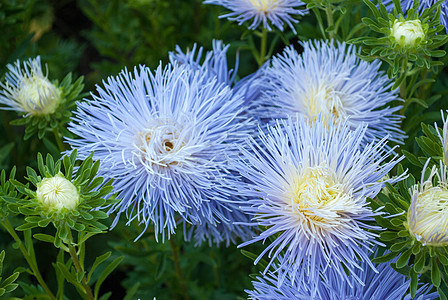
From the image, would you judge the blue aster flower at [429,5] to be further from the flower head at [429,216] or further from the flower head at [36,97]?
the flower head at [36,97]

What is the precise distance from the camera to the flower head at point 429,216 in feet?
2.96

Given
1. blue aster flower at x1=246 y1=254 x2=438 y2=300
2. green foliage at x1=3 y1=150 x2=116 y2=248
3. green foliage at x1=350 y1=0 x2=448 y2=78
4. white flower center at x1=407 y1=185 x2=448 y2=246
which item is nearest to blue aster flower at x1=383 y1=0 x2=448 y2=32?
green foliage at x1=350 y1=0 x2=448 y2=78

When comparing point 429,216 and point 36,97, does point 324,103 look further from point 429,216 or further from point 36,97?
point 36,97

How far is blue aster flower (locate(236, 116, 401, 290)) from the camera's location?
37.6 inches

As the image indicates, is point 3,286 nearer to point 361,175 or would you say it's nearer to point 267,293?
point 267,293

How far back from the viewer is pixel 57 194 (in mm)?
949

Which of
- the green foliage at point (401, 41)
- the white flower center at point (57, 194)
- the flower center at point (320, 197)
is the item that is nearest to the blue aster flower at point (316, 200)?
the flower center at point (320, 197)

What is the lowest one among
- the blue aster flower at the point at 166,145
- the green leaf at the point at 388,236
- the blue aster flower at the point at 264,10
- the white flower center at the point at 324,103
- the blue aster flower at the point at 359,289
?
the blue aster flower at the point at 359,289

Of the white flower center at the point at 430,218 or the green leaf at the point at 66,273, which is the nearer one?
the white flower center at the point at 430,218

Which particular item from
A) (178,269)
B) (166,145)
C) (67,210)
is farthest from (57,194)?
(178,269)

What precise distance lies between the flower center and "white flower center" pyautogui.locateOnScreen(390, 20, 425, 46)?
319mm

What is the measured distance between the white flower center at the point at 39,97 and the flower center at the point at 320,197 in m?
0.67

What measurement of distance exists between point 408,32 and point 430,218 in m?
0.40

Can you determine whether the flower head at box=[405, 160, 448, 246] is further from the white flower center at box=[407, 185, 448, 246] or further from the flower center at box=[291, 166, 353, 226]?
the flower center at box=[291, 166, 353, 226]
